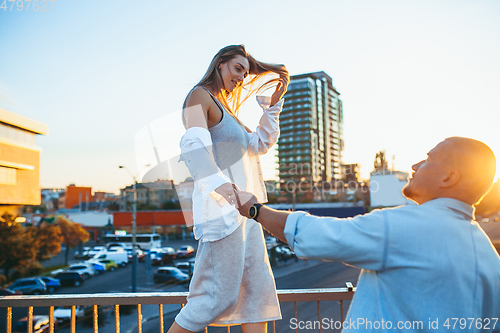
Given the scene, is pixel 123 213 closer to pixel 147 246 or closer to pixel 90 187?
pixel 147 246

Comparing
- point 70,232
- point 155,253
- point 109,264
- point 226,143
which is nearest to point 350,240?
point 226,143

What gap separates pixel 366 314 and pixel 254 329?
601 mm

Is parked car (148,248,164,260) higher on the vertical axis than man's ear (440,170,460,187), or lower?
lower

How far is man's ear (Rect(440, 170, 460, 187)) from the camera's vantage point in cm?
70

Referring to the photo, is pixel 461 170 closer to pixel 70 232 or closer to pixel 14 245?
pixel 14 245

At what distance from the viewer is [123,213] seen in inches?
1396

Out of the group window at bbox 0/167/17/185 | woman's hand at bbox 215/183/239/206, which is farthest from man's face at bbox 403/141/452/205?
window at bbox 0/167/17/185

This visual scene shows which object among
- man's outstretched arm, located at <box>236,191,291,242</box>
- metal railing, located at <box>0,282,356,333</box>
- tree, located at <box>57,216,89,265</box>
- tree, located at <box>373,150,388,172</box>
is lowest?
tree, located at <box>57,216,89,265</box>

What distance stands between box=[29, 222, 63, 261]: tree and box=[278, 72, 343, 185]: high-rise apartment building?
184ft

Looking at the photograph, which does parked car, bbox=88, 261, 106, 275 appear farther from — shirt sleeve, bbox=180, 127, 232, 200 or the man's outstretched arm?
the man's outstretched arm

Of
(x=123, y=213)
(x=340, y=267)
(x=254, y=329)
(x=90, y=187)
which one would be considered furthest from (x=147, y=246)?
(x=254, y=329)

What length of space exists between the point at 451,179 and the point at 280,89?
0.83m

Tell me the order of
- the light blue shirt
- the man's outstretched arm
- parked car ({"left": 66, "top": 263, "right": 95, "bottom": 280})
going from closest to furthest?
the light blue shirt < the man's outstretched arm < parked car ({"left": 66, "top": 263, "right": 95, "bottom": 280})

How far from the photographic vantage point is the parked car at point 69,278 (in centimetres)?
1869
